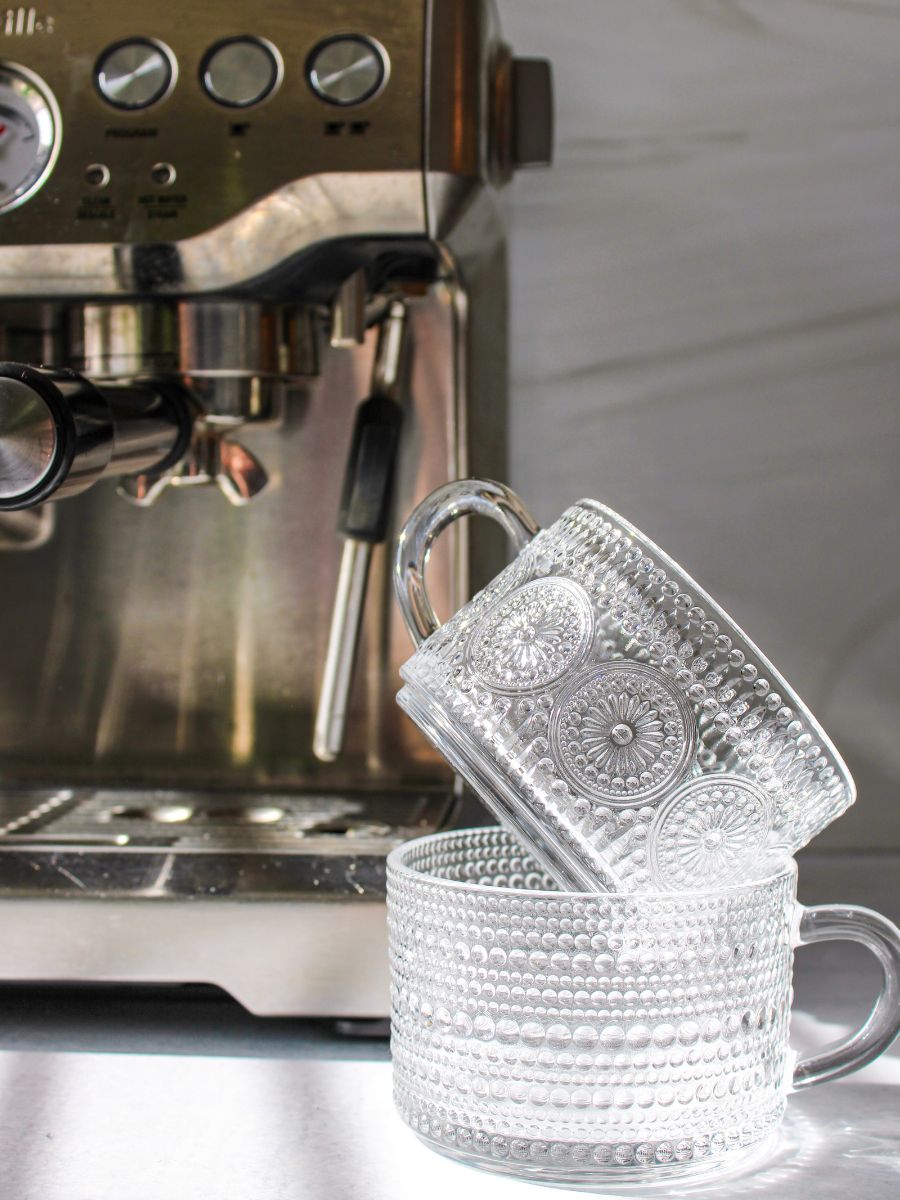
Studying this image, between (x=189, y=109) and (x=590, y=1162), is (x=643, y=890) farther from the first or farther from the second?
(x=189, y=109)

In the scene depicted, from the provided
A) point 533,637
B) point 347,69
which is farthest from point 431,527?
point 347,69

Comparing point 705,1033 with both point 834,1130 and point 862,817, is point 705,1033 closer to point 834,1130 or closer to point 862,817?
point 834,1130

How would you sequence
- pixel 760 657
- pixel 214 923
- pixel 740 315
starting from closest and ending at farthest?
pixel 760 657, pixel 214 923, pixel 740 315

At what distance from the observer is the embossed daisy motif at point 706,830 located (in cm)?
39

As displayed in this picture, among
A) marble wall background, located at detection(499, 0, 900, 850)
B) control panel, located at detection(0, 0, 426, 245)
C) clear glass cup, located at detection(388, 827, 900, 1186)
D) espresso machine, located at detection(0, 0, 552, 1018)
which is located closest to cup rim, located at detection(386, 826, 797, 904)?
clear glass cup, located at detection(388, 827, 900, 1186)

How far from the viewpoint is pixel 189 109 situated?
1.75 ft

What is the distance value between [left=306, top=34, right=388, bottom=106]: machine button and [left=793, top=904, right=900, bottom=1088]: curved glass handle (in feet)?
1.04

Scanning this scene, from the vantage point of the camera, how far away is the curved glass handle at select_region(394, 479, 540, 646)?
46cm

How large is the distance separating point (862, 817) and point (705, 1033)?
0.40 meters

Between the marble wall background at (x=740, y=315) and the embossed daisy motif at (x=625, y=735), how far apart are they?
0.39 m

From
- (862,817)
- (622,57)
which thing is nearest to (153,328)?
(622,57)

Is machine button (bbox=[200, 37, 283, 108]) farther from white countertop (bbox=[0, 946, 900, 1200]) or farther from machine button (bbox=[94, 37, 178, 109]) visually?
white countertop (bbox=[0, 946, 900, 1200])

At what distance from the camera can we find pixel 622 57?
77cm

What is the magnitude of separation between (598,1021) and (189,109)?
346 millimetres
